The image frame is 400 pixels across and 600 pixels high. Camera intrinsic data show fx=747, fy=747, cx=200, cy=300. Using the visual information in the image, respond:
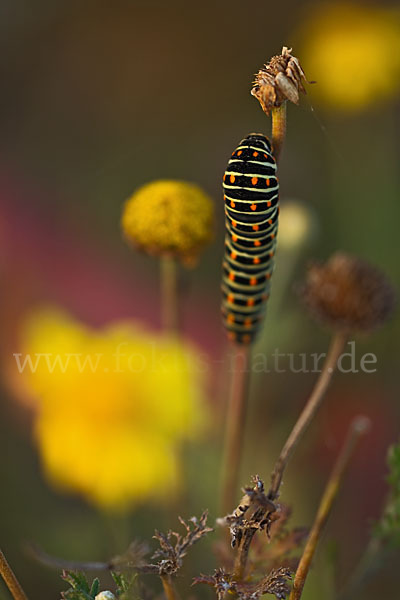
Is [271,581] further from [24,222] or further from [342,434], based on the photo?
[24,222]

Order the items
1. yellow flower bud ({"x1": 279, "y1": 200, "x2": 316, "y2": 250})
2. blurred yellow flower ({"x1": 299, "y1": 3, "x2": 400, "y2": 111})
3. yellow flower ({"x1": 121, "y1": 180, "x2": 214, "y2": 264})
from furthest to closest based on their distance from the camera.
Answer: blurred yellow flower ({"x1": 299, "y1": 3, "x2": 400, "y2": 111})
yellow flower bud ({"x1": 279, "y1": 200, "x2": 316, "y2": 250})
yellow flower ({"x1": 121, "y1": 180, "x2": 214, "y2": 264})

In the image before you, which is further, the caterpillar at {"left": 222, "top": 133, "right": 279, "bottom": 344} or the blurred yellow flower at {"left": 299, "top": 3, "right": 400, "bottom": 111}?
the blurred yellow flower at {"left": 299, "top": 3, "right": 400, "bottom": 111}

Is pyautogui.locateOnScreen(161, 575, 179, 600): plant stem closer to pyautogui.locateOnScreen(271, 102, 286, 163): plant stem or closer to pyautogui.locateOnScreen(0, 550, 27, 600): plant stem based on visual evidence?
pyautogui.locateOnScreen(0, 550, 27, 600): plant stem

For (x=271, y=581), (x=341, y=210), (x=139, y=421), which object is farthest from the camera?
(x=341, y=210)

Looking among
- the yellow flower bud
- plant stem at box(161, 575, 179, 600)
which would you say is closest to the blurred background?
the yellow flower bud

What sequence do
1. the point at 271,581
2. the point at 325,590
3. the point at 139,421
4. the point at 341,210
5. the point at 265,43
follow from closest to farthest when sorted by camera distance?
the point at 271,581, the point at 325,590, the point at 139,421, the point at 341,210, the point at 265,43

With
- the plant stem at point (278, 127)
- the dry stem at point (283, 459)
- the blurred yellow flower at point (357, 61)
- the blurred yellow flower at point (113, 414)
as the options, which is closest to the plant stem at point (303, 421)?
Answer: the dry stem at point (283, 459)

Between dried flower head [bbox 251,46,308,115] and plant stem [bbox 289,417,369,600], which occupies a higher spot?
dried flower head [bbox 251,46,308,115]

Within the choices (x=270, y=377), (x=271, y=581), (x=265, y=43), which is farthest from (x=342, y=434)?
(x=265, y=43)
